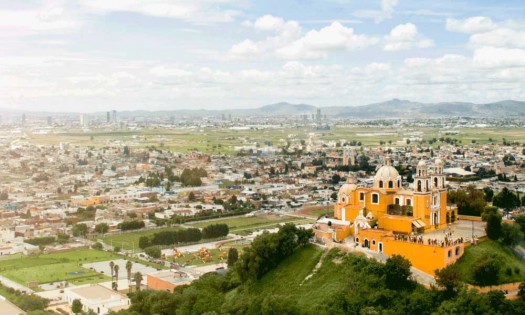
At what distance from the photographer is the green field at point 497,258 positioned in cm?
1589

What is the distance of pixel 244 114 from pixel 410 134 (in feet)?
267

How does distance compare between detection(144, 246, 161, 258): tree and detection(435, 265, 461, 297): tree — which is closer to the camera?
detection(435, 265, 461, 297): tree

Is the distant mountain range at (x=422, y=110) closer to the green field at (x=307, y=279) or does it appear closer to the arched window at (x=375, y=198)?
the arched window at (x=375, y=198)

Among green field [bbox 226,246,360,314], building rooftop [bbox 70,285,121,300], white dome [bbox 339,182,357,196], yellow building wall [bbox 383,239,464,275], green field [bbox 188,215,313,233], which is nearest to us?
green field [bbox 226,246,360,314]

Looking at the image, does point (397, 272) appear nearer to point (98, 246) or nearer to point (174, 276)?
point (174, 276)

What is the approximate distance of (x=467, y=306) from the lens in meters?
14.2

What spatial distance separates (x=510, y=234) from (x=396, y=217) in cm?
296

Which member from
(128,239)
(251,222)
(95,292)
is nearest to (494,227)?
(95,292)

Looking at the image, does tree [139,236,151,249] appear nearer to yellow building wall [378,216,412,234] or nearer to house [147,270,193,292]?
house [147,270,193,292]

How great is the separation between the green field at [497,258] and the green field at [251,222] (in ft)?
59.0

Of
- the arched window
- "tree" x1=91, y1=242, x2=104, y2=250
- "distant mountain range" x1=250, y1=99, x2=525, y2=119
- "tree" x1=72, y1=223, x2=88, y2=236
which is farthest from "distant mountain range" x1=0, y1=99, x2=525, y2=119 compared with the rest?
the arched window

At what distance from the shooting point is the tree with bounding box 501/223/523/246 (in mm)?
17938

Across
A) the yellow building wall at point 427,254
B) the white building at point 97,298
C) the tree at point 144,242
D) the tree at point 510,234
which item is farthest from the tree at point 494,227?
the tree at point 144,242

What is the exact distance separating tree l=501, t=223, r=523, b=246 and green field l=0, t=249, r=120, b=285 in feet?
48.1
